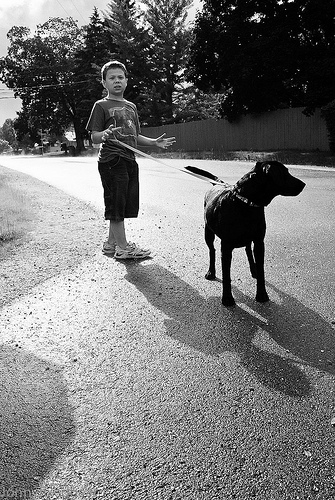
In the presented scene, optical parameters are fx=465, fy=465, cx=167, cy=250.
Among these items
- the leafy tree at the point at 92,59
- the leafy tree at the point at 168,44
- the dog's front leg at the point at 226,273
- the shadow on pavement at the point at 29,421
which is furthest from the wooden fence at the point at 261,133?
the shadow on pavement at the point at 29,421

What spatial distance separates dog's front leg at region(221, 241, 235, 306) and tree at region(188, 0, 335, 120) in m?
20.7

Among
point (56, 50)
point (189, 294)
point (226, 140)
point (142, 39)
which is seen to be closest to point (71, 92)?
point (56, 50)

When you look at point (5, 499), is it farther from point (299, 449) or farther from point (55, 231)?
point (55, 231)

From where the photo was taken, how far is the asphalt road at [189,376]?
192cm

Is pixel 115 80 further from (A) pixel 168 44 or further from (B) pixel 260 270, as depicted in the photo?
(A) pixel 168 44

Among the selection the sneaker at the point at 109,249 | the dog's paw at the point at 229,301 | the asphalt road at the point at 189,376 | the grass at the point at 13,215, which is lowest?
the asphalt road at the point at 189,376

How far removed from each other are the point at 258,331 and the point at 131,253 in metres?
2.31

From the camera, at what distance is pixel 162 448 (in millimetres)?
2086

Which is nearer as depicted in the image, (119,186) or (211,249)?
(211,249)

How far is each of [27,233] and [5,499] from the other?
5.12 m

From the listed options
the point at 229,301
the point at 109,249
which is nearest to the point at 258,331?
the point at 229,301

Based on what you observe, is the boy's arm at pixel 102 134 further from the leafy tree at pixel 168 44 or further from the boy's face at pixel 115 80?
the leafy tree at pixel 168 44

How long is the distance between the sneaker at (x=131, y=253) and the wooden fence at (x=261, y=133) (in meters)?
20.5

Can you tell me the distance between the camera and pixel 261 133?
28.3m
